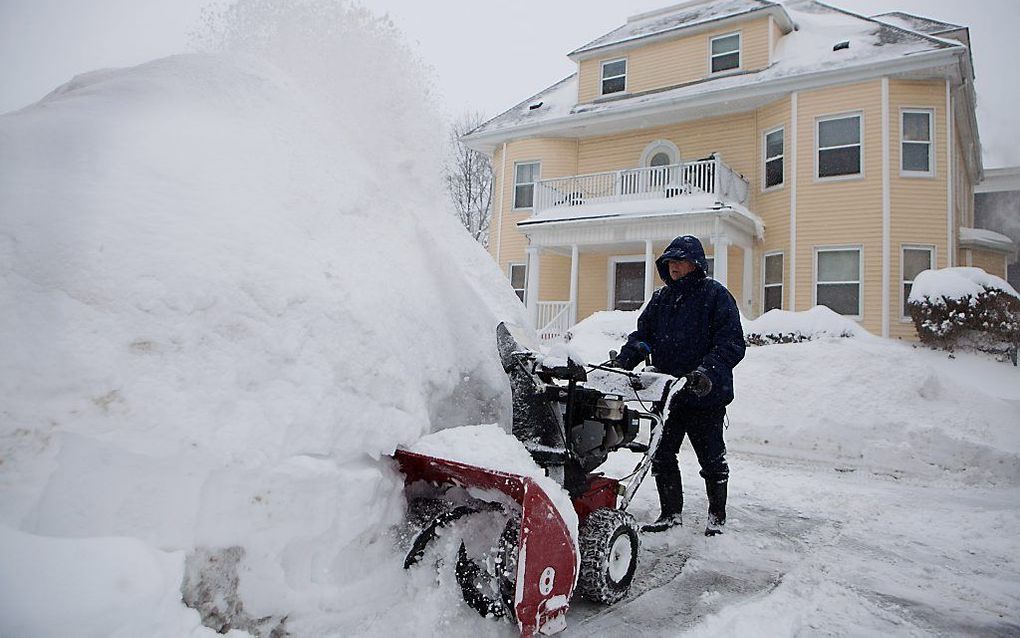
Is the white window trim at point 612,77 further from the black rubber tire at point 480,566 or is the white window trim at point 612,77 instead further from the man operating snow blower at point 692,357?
the black rubber tire at point 480,566

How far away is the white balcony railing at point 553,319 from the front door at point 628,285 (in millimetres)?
1518

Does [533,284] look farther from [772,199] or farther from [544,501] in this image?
[544,501]

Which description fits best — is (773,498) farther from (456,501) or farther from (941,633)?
(456,501)

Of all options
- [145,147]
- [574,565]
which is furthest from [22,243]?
[574,565]

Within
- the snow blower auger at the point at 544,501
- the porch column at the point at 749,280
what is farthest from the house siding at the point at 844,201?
the snow blower auger at the point at 544,501

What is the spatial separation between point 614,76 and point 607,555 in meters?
17.0

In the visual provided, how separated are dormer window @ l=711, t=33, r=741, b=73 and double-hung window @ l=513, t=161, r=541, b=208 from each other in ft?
18.0

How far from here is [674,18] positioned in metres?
17.5

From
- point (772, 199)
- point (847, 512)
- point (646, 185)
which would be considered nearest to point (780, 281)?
point (772, 199)

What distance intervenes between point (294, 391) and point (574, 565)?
4.30ft

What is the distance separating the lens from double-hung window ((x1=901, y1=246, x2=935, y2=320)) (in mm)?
12875

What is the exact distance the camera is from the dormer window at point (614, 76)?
17.3 m

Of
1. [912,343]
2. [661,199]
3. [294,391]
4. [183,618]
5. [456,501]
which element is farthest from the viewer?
[661,199]

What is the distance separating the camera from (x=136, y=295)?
2.13m
